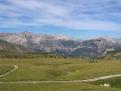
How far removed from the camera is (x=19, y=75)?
97625mm

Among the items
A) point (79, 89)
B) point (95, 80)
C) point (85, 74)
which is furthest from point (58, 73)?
point (79, 89)

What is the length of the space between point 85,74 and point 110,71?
27.9 ft

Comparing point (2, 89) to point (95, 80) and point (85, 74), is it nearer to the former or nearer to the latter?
point (95, 80)

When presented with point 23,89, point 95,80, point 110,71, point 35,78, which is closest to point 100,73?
point 110,71

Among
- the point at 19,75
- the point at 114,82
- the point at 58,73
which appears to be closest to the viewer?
the point at 114,82

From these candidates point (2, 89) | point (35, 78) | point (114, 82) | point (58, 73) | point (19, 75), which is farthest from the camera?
point (58, 73)

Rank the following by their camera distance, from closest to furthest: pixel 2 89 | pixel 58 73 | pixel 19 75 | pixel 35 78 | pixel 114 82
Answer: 1. pixel 2 89
2. pixel 114 82
3. pixel 35 78
4. pixel 19 75
5. pixel 58 73

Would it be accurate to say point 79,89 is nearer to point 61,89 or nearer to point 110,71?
point 61,89

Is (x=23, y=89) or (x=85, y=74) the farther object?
(x=85, y=74)

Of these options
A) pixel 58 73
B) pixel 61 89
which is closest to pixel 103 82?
pixel 61 89

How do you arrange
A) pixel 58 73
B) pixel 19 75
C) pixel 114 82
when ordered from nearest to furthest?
pixel 114 82, pixel 19 75, pixel 58 73

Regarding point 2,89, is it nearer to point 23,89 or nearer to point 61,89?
point 23,89

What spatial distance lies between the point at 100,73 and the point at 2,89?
40.6 metres

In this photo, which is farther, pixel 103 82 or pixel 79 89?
pixel 103 82
